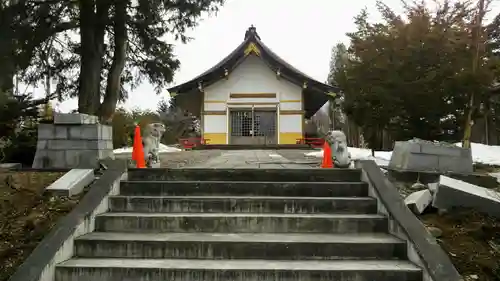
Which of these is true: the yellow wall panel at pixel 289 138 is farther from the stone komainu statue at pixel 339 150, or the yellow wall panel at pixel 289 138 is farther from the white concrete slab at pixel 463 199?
the white concrete slab at pixel 463 199

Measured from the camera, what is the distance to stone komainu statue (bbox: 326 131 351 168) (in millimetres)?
5457

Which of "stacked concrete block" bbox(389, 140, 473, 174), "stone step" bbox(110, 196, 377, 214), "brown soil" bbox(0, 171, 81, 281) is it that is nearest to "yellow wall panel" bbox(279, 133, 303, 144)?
"stacked concrete block" bbox(389, 140, 473, 174)

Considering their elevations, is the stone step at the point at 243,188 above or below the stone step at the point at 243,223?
above

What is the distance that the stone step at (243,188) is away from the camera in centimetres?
471

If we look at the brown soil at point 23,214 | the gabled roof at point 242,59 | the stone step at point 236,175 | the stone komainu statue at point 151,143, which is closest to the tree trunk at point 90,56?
the stone komainu statue at point 151,143

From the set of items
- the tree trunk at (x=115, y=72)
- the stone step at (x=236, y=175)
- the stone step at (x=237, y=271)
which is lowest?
the stone step at (x=237, y=271)

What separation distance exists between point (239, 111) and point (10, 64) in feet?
41.4

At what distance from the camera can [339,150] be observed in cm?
555

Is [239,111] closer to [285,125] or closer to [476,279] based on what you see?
[285,125]

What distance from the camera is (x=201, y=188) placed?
15.7 feet

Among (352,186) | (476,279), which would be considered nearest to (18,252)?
(352,186)

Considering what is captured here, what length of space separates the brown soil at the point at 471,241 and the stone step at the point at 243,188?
Result: 1.02m

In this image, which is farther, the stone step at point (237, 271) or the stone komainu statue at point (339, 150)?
the stone komainu statue at point (339, 150)

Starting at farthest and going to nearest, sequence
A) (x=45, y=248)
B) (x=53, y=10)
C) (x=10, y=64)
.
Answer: (x=53, y=10), (x=10, y=64), (x=45, y=248)
